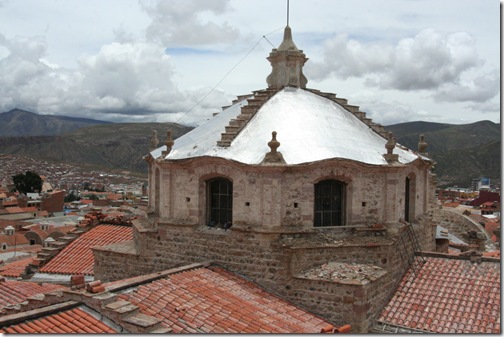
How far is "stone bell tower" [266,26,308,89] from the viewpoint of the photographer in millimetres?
16938

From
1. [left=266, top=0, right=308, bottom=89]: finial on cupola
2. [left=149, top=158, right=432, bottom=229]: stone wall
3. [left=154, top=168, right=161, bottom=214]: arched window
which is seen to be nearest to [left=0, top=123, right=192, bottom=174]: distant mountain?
[left=154, top=168, right=161, bottom=214]: arched window

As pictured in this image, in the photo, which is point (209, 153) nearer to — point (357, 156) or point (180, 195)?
point (180, 195)

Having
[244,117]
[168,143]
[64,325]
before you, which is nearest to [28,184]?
[168,143]

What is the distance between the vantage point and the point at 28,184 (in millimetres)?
91312

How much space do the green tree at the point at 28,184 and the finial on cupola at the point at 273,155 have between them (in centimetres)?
8737

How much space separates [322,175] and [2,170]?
5779 inches

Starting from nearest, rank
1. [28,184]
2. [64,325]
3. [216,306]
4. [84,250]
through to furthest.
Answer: [64,325], [216,306], [84,250], [28,184]

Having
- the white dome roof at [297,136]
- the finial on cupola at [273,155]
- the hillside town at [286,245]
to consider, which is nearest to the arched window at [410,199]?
the hillside town at [286,245]

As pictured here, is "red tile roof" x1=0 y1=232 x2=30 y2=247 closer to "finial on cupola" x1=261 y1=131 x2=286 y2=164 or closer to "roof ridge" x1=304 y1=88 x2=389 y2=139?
"roof ridge" x1=304 y1=88 x2=389 y2=139

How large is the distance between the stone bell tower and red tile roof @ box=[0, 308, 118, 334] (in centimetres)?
992

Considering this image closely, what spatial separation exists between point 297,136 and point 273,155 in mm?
1355

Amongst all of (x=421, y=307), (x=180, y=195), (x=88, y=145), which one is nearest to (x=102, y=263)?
(x=180, y=195)

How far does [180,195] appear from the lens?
14.5 m

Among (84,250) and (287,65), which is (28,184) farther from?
(287,65)
